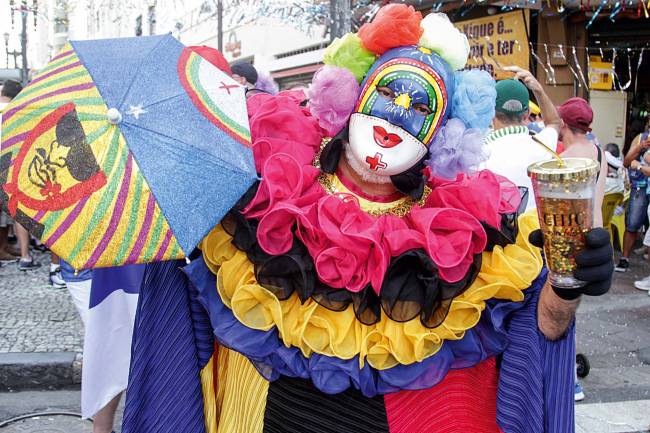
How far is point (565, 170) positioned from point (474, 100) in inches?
25.5

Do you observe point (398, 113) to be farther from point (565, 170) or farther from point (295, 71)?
point (295, 71)

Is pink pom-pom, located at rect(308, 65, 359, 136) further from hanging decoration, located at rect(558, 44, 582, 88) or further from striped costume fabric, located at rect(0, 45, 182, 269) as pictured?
hanging decoration, located at rect(558, 44, 582, 88)

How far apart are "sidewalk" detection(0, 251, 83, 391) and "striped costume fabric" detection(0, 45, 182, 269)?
2.97m

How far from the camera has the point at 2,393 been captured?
409 centimetres

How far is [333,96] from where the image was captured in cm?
200

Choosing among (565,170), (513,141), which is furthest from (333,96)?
(513,141)

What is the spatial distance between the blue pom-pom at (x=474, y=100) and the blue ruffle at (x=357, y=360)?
1.65ft

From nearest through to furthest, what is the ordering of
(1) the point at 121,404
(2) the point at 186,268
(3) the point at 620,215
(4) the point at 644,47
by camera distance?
1. (2) the point at 186,268
2. (1) the point at 121,404
3. (3) the point at 620,215
4. (4) the point at 644,47

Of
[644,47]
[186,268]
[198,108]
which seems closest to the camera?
[198,108]

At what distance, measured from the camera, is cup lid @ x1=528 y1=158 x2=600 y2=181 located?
1.42 meters

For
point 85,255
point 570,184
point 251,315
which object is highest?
point 570,184

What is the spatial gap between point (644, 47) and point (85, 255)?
9.61 m

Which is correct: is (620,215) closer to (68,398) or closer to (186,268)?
(68,398)

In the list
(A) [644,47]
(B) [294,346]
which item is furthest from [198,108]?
(A) [644,47]
